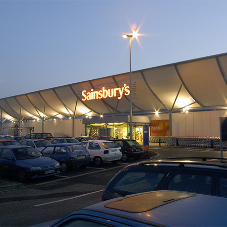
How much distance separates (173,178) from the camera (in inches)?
150

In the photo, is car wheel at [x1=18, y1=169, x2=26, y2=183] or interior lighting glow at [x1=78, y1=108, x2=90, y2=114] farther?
interior lighting glow at [x1=78, y1=108, x2=90, y2=114]

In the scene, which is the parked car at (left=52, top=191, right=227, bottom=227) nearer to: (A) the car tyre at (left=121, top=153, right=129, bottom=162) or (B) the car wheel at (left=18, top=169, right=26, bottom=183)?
(B) the car wheel at (left=18, top=169, right=26, bottom=183)

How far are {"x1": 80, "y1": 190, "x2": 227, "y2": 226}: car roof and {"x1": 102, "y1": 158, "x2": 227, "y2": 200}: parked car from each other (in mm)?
1070

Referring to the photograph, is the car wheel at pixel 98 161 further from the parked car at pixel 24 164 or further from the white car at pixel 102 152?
the parked car at pixel 24 164

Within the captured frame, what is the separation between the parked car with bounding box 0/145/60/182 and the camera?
11.9m

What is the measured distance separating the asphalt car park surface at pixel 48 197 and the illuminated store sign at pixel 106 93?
2377 cm

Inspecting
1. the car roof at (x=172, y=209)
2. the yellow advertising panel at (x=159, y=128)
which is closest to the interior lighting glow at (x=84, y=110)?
the yellow advertising panel at (x=159, y=128)

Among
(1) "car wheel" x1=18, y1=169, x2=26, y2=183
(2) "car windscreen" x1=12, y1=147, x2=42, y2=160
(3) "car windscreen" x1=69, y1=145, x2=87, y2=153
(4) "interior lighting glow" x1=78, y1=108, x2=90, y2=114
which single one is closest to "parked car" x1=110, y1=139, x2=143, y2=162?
(3) "car windscreen" x1=69, y1=145, x2=87, y2=153

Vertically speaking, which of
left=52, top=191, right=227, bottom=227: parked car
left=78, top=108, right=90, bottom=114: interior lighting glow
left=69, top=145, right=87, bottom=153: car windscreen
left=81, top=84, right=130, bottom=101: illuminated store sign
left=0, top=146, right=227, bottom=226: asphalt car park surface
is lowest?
left=0, top=146, right=227, bottom=226: asphalt car park surface

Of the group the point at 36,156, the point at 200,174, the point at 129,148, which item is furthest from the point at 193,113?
the point at 200,174

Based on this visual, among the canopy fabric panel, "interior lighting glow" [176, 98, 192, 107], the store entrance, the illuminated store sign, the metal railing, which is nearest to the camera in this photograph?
the metal railing

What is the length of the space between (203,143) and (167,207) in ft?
105

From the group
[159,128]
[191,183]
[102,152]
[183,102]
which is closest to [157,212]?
[191,183]

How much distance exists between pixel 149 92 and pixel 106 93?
609 centimetres
